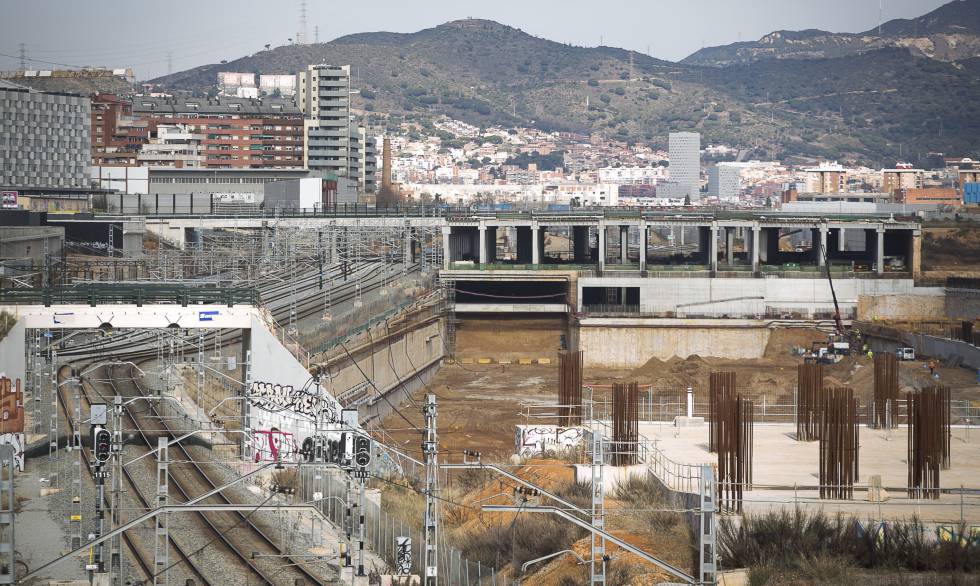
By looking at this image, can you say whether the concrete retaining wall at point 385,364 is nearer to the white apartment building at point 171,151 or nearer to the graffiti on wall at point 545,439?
the graffiti on wall at point 545,439

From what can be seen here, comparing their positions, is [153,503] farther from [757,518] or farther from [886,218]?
[886,218]

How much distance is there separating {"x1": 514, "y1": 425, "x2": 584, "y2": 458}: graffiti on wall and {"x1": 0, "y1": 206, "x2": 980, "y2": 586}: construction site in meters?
0.07

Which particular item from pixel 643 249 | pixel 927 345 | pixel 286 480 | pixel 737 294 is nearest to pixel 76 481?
pixel 286 480

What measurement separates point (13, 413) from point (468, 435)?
652 inches

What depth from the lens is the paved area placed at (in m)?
24.1

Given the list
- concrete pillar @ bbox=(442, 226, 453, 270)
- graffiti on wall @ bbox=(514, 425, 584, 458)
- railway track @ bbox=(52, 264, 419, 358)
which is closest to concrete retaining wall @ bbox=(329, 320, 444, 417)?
railway track @ bbox=(52, 264, 419, 358)

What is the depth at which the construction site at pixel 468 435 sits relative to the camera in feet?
68.5

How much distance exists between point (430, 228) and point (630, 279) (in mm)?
17829

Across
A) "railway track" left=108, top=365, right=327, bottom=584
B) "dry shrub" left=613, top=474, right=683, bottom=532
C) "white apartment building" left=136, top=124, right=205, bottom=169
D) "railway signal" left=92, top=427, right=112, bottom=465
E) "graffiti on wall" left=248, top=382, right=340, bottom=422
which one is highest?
"white apartment building" left=136, top=124, right=205, bottom=169

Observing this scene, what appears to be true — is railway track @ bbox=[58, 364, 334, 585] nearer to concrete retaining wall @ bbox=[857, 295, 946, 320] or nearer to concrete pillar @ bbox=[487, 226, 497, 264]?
concrete retaining wall @ bbox=[857, 295, 946, 320]

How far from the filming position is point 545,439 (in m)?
33.0

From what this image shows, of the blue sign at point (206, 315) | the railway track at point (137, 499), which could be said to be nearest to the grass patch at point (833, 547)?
the railway track at point (137, 499)

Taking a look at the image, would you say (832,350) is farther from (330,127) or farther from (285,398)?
(330,127)

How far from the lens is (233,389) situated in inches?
1399
